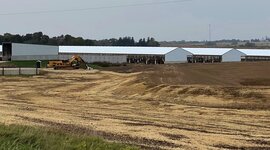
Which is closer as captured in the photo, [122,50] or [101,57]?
[101,57]

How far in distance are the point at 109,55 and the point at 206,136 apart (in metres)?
97.6

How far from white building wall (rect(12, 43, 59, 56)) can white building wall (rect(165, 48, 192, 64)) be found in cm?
2659

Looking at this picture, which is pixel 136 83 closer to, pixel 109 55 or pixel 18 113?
pixel 18 113

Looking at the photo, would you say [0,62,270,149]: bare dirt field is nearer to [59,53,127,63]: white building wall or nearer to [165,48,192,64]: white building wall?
[59,53,127,63]: white building wall

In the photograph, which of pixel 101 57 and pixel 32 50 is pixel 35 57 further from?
pixel 101 57

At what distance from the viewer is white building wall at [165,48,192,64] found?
110 metres

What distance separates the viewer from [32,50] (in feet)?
350

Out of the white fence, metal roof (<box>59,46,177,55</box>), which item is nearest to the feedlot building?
metal roof (<box>59,46,177,55</box>)

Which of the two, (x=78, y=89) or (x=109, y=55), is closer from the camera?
(x=78, y=89)

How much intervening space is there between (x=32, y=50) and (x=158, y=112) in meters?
86.4

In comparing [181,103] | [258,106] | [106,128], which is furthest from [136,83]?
[106,128]

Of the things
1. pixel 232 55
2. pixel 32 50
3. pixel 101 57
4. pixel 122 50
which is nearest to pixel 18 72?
pixel 32 50

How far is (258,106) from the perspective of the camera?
2438 centimetres

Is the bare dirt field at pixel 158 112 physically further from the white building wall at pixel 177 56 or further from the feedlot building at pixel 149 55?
the white building wall at pixel 177 56
